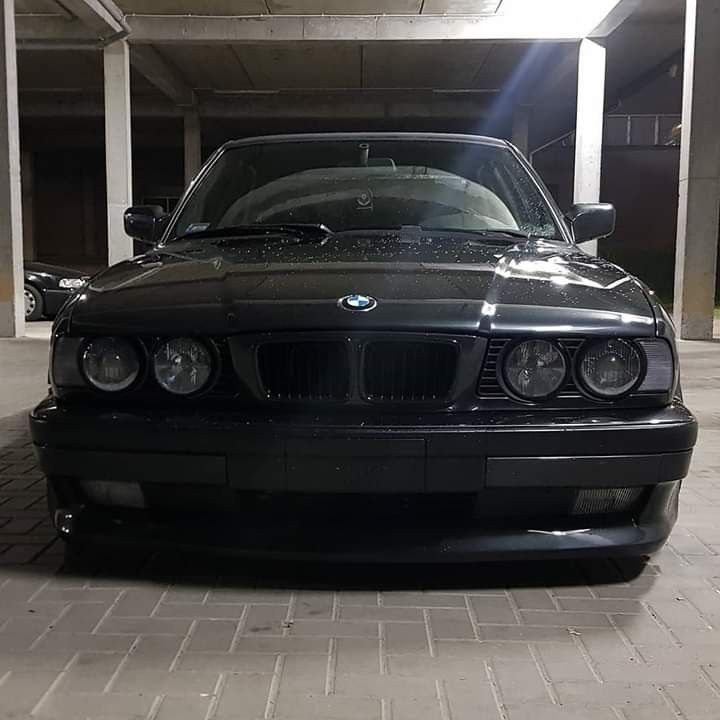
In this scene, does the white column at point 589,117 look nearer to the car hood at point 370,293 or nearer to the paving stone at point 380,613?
the car hood at point 370,293

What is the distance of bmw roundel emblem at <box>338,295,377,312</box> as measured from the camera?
228 cm

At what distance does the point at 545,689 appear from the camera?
1928mm

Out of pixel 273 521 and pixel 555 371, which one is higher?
pixel 555 371

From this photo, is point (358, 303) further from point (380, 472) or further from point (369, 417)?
point (380, 472)

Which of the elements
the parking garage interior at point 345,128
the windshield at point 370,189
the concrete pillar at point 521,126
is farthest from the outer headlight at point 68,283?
the concrete pillar at point 521,126

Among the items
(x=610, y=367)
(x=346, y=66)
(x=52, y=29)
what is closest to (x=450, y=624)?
(x=610, y=367)

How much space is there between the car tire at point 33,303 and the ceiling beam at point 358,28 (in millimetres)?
4523

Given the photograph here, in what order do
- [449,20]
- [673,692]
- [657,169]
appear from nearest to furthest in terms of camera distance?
[673,692] < [449,20] < [657,169]

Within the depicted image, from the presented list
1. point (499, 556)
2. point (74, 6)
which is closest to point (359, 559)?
point (499, 556)

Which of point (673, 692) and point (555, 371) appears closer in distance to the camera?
point (673, 692)

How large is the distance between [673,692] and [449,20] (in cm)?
1279

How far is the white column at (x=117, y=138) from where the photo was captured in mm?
13633

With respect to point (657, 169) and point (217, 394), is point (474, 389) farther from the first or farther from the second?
point (657, 169)

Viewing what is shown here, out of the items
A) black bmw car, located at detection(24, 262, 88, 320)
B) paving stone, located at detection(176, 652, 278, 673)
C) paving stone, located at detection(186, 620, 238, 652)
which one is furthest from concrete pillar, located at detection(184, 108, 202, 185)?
paving stone, located at detection(176, 652, 278, 673)
